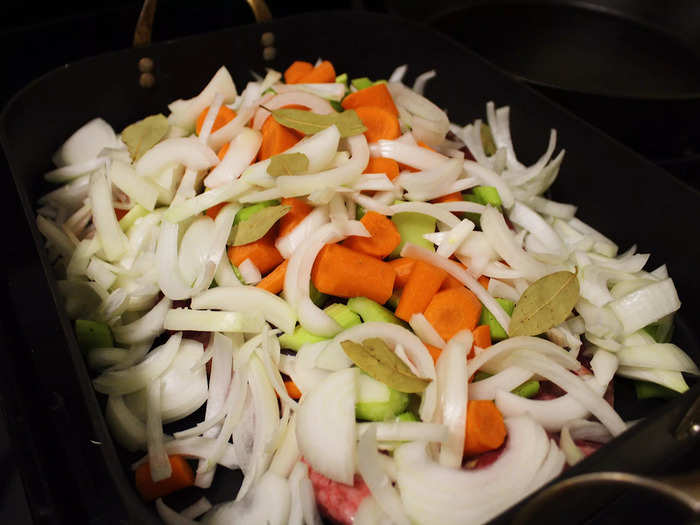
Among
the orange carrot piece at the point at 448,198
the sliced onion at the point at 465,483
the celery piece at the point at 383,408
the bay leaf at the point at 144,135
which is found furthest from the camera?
the bay leaf at the point at 144,135

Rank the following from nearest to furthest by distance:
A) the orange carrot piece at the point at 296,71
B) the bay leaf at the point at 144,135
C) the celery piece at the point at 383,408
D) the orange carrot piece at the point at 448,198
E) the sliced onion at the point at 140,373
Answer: the celery piece at the point at 383,408
the sliced onion at the point at 140,373
the orange carrot piece at the point at 448,198
the bay leaf at the point at 144,135
the orange carrot piece at the point at 296,71

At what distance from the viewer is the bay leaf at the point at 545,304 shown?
1043 millimetres

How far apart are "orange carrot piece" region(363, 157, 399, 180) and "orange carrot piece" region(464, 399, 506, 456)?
52 centimetres

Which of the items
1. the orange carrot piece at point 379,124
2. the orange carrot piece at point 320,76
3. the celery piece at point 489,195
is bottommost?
the celery piece at point 489,195

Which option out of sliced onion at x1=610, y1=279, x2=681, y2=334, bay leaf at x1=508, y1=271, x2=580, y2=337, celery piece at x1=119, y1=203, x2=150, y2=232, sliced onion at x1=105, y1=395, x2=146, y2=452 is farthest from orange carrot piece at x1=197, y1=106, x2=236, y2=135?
sliced onion at x1=610, y1=279, x2=681, y2=334

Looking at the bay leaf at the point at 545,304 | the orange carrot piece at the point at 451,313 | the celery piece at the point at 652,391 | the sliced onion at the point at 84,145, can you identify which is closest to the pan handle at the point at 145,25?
the sliced onion at the point at 84,145

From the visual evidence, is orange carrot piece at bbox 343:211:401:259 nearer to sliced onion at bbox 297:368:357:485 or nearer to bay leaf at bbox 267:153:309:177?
bay leaf at bbox 267:153:309:177

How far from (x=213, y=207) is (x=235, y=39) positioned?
Result: 2.17ft

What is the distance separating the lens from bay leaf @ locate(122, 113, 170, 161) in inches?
54.4

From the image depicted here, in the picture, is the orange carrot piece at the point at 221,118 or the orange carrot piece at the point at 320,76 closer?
the orange carrot piece at the point at 221,118

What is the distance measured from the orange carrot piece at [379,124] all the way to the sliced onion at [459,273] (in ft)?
1.15

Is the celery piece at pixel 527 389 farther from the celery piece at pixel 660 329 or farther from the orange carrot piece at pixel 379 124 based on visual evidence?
the orange carrot piece at pixel 379 124

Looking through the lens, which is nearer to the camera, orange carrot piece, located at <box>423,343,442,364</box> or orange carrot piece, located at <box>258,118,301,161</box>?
orange carrot piece, located at <box>423,343,442,364</box>

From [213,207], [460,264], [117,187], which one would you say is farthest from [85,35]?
[460,264]
